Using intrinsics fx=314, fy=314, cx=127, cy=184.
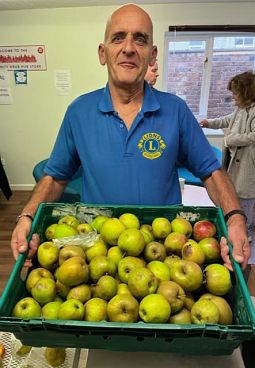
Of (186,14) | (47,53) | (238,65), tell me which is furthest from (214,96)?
(47,53)

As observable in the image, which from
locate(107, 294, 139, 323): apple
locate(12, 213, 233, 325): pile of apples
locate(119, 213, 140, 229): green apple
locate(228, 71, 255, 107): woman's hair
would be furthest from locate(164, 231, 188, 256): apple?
locate(228, 71, 255, 107): woman's hair

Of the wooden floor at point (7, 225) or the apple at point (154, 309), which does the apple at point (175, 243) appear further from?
the wooden floor at point (7, 225)

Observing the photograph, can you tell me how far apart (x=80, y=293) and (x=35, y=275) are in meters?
0.13

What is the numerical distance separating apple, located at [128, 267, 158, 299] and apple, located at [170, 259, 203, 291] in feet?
0.19

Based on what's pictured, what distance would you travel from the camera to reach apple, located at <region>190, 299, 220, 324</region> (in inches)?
24.5

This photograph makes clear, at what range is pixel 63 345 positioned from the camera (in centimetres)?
68

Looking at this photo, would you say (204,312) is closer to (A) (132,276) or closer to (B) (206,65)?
(A) (132,276)

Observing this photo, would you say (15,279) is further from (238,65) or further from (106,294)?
(238,65)

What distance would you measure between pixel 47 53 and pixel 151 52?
9.67 feet

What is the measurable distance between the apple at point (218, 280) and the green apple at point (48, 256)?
1.22 feet

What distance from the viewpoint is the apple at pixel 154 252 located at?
31.8 inches

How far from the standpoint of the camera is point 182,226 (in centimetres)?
89

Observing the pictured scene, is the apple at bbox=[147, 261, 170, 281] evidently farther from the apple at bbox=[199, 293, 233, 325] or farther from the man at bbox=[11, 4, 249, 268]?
the man at bbox=[11, 4, 249, 268]

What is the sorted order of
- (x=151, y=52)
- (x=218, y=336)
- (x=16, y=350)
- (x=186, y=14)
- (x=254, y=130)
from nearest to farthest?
(x=218, y=336)
(x=16, y=350)
(x=151, y=52)
(x=254, y=130)
(x=186, y=14)
